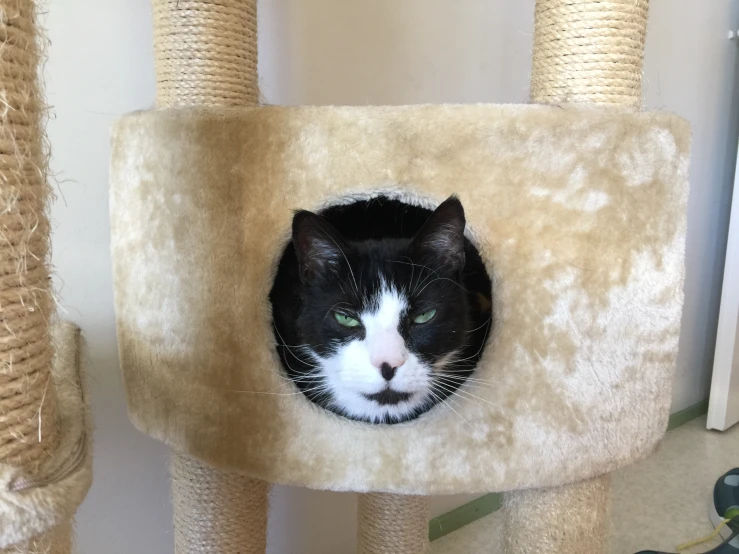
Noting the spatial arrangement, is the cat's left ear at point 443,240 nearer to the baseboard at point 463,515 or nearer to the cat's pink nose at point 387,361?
the cat's pink nose at point 387,361

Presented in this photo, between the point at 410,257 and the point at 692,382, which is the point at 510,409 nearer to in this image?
the point at 410,257

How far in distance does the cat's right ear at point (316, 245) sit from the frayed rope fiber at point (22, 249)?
13.4 inches

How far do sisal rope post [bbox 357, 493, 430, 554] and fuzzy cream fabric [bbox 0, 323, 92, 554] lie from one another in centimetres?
69

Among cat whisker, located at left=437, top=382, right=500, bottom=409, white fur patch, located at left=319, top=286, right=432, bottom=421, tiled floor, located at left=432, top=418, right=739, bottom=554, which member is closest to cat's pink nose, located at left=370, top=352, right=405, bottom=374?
white fur patch, located at left=319, top=286, right=432, bottom=421

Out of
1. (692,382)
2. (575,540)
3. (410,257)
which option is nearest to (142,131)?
(410,257)

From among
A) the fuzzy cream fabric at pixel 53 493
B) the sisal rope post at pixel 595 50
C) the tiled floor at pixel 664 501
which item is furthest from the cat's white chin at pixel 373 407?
the tiled floor at pixel 664 501

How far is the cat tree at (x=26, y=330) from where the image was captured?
406 millimetres

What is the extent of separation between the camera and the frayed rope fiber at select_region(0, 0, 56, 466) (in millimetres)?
411

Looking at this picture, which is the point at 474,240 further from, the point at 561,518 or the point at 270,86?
the point at 270,86

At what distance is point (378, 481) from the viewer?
824 mm

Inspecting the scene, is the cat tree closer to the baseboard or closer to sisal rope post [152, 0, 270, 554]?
sisal rope post [152, 0, 270, 554]

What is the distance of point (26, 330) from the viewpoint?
1.47 feet

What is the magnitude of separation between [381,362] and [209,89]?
1.55ft

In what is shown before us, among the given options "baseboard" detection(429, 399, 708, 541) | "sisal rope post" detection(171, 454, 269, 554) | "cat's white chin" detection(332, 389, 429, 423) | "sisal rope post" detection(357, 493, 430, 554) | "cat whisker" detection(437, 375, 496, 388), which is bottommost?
"baseboard" detection(429, 399, 708, 541)
